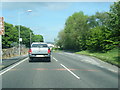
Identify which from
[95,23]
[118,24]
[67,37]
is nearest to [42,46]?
[118,24]

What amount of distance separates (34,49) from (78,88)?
39.7 ft

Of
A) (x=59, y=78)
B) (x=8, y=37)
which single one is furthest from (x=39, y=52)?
(x=8, y=37)

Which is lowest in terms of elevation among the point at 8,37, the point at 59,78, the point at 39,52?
the point at 59,78

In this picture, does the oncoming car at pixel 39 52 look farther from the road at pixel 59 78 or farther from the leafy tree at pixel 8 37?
the leafy tree at pixel 8 37

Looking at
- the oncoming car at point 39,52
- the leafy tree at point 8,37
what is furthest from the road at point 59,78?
the leafy tree at point 8,37

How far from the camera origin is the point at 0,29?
574 inches

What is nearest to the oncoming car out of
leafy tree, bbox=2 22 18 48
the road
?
the road

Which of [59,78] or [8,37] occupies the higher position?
[8,37]

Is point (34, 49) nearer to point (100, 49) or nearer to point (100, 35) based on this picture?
point (100, 35)

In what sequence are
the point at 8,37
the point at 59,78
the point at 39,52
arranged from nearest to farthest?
the point at 59,78 → the point at 39,52 → the point at 8,37

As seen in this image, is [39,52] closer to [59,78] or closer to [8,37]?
[59,78]

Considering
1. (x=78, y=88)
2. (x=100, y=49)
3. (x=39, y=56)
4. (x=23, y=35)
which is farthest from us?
(x=23, y=35)

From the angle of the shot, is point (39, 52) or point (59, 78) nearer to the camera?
point (59, 78)

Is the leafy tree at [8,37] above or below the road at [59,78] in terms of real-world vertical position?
above
